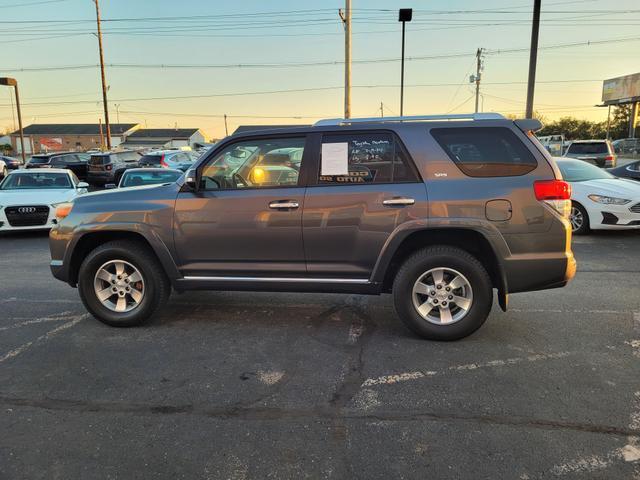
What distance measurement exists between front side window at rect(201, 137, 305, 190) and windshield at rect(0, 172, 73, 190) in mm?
8003

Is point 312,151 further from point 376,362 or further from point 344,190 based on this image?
A: point 376,362

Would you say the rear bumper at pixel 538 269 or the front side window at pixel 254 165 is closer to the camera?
the rear bumper at pixel 538 269

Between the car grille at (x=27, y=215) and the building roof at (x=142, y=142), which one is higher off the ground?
the building roof at (x=142, y=142)

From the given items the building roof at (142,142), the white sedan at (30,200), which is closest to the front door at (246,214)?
the white sedan at (30,200)

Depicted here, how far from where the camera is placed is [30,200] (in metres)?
9.95

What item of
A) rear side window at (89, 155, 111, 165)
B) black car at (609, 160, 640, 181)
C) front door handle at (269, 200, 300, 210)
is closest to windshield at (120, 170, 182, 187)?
front door handle at (269, 200, 300, 210)

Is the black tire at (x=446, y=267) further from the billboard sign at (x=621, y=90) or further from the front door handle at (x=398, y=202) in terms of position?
the billboard sign at (x=621, y=90)

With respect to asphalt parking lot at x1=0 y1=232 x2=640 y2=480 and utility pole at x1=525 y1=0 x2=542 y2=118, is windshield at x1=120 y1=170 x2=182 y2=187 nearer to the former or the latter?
asphalt parking lot at x1=0 y1=232 x2=640 y2=480

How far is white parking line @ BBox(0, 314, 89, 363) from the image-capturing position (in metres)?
4.16

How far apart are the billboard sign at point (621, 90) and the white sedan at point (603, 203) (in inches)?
1505

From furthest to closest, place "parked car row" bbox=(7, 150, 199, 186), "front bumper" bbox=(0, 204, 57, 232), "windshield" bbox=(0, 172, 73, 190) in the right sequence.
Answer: "parked car row" bbox=(7, 150, 199, 186)
"windshield" bbox=(0, 172, 73, 190)
"front bumper" bbox=(0, 204, 57, 232)

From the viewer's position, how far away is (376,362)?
3881mm

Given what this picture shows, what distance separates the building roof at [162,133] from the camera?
88.1 m

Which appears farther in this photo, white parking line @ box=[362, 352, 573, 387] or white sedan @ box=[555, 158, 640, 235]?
white sedan @ box=[555, 158, 640, 235]
